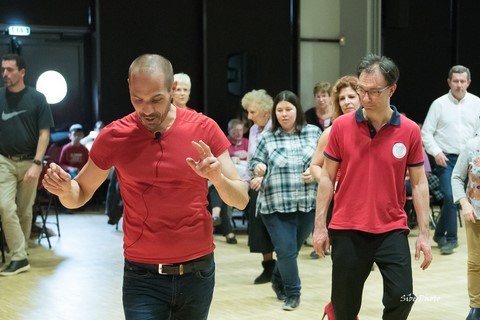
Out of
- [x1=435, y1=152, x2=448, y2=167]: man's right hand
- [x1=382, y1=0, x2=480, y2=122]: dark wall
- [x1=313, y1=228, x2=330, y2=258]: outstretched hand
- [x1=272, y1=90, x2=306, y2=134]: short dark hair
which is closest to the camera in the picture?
[x1=313, y1=228, x2=330, y2=258]: outstretched hand

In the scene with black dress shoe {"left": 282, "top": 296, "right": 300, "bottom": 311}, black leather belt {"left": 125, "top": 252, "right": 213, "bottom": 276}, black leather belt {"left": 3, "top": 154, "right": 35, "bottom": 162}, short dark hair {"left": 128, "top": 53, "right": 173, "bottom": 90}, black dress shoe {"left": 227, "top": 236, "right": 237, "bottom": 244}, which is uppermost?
short dark hair {"left": 128, "top": 53, "right": 173, "bottom": 90}

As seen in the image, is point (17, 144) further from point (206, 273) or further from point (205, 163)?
point (205, 163)

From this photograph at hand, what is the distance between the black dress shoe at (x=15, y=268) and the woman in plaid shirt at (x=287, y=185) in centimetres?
268

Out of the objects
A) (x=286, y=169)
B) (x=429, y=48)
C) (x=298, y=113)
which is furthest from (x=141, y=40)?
(x=286, y=169)

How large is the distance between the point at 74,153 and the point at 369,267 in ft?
28.1

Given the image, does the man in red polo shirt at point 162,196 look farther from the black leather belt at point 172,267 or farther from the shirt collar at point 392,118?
the shirt collar at point 392,118

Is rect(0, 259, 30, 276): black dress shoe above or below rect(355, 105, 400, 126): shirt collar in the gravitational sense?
below

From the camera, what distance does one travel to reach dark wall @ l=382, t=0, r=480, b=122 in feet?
50.5

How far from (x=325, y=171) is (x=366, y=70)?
0.57m

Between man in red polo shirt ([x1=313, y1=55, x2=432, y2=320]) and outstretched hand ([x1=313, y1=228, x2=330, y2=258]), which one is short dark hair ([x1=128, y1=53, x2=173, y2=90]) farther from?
outstretched hand ([x1=313, y1=228, x2=330, y2=258])

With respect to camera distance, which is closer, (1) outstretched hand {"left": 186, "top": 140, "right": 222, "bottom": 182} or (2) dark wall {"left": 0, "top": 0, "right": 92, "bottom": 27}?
(1) outstretched hand {"left": 186, "top": 140, "right": 222, "bottom": 182}

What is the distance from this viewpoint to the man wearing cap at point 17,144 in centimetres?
771

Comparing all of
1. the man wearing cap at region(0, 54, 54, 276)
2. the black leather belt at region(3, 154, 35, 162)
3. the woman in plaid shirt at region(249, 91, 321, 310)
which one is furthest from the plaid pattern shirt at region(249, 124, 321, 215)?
the black leather belt at region(3, 154, 35, 162)

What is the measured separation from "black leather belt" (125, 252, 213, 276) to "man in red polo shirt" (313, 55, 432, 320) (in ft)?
3.81
